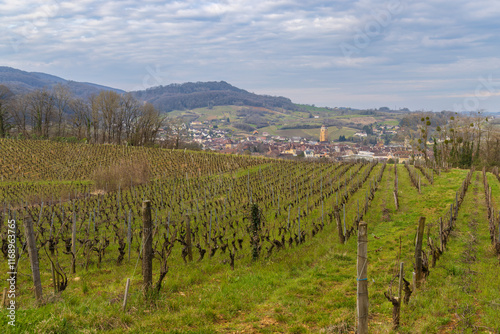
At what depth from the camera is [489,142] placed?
5297 centimetres

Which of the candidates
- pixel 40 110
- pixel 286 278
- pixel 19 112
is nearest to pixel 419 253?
pixel 286 278

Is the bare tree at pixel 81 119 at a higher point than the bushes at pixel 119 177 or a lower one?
higher

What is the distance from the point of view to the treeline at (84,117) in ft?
229

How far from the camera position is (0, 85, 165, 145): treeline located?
69.9 meters

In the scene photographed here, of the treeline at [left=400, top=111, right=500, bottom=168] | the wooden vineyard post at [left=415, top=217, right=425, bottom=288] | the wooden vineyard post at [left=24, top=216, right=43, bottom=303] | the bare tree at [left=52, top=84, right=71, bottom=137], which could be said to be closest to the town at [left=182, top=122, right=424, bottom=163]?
the treeline at [left=400, top=111, right=500, bottom=168]

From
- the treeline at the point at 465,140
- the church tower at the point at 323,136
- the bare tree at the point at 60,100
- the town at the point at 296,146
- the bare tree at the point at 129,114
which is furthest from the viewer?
the church tower at the point at 323,136

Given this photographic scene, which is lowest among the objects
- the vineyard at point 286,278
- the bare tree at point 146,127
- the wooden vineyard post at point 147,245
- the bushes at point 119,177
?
the bushes at point 119,177

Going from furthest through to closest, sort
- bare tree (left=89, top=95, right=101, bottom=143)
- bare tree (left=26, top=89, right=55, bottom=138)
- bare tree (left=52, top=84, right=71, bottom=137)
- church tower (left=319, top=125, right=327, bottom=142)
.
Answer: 1. church tower (left=319, top=125, right=327, bottom=142)
2. bare tree (left=52, top=84, right=71, bottom=137)
3. bare tree (left=89, top=95, right=101, bottom=143)
4. bare tree (left=26, top=89, right=55, bottom=138)

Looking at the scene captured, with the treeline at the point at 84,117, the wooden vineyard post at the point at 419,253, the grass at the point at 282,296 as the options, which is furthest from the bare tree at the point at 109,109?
the wooden vineyard post at the point at 419,253

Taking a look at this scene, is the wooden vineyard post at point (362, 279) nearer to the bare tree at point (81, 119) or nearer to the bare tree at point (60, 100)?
the bare tree at point (81, 119)

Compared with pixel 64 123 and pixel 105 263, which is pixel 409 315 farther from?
pixel 64 123

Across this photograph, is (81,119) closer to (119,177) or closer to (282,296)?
(119,177)

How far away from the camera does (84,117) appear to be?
73.9 meters

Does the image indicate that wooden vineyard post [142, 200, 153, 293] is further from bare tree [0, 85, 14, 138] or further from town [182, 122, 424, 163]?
bare tree [0, 85, 14, 138]
